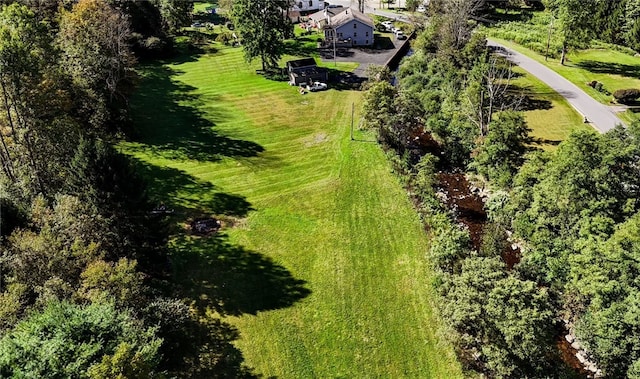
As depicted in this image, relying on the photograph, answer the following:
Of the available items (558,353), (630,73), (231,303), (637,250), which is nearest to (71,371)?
(231,303)

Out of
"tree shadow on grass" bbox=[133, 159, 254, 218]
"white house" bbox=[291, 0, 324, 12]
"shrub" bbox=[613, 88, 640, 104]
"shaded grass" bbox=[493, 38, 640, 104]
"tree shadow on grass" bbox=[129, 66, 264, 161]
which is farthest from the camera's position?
"white house" bbox=[291, 0, 324, 12]

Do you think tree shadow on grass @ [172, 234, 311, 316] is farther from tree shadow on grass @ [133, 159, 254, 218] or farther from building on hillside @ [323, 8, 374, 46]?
building on hillside @ [323, 8, 374, 46]

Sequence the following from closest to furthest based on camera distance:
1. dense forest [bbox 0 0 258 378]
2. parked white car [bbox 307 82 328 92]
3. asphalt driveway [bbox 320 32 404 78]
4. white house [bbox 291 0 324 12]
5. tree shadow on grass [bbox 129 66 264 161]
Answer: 1. dense forest [bbox 0 0 258 378]
2. tree shadow on grass [bbox 129 66 264 161]
3. parked white car [bbox 307 82 328 92]
4. asphalt driveway [bbox 320 32 404 78]
5. white house [bbox 291 0 324 12]

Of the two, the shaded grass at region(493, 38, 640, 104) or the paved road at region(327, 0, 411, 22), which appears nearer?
the shaded grass at region(493, 38, 640, 104)

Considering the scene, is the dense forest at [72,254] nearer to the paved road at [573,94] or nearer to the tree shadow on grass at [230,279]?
the tree shadow on grass at [230,279]

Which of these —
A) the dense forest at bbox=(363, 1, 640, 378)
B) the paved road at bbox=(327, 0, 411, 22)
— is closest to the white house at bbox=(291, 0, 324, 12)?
the paved road at bbox=(327, 0, 411, 22)
